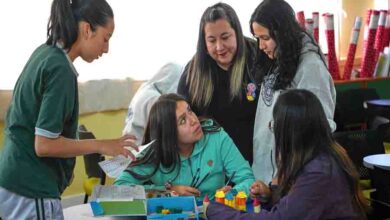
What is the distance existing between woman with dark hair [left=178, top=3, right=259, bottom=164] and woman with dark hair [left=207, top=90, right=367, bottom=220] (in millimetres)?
766

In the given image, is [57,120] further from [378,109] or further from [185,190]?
[378,109]

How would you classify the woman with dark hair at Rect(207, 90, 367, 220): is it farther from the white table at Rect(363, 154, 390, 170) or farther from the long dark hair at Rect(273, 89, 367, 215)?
the white table at Rect(363, 154, 390, 170)

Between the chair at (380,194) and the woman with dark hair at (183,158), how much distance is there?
29.9 inches

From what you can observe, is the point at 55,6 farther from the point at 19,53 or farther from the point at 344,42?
the point at 344,42

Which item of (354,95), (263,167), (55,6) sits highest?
(55,6)

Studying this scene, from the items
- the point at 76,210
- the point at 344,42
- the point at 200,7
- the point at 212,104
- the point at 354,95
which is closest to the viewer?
the point at 76,210

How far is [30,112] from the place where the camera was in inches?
62.9

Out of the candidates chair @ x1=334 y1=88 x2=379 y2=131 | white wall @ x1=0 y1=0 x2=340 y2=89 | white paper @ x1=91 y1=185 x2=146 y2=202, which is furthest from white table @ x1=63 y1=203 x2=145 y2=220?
chair @ x1=334 y1=88 x2=379 y2=131

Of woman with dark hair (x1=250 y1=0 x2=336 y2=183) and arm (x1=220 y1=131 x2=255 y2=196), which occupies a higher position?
woman with dark hair (x1=250 y1=0 x2=336 y2=183)

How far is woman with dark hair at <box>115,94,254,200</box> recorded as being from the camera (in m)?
2.12

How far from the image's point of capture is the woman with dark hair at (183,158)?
2.12 metres

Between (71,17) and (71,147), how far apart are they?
0.40 m

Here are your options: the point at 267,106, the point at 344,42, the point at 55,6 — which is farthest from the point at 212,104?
the point at 344,42

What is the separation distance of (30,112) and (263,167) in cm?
117
